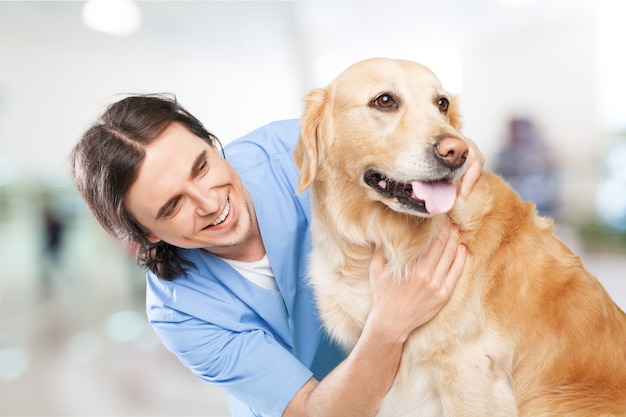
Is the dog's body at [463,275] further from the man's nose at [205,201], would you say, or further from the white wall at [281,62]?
the white wall at [281,62]

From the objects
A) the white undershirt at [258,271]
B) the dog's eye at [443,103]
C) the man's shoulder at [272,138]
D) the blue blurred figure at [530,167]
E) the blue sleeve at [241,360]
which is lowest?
the blue blurred figure at [530,167]

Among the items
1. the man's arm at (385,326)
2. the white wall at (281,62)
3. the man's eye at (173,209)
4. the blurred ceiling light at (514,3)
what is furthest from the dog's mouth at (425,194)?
the blurred ceiling light at (514,3)

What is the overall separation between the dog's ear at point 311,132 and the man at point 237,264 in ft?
0.57

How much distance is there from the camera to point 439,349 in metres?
1.15

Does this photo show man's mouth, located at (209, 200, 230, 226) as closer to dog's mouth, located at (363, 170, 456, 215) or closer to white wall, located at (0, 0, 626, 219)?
dog's mouth, located at (363, 170, 456, 215)

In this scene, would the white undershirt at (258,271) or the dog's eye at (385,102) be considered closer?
the dog's eye at (385,102)

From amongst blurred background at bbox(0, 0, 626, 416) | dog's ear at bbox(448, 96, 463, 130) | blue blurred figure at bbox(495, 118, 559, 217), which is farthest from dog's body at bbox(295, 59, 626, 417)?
blue blurred figure at bbox(495, 118, 559, 217)

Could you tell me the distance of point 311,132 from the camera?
1273mm

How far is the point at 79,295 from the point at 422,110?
373cm

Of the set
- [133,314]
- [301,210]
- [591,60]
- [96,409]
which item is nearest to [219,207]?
[301,210]

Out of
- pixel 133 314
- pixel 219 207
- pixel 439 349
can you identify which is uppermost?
pixel 219 207

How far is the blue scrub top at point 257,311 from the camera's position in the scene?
1.31 meters

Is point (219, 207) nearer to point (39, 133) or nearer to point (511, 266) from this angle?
point (511, 266)

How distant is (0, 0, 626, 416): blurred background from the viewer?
11.1ft
